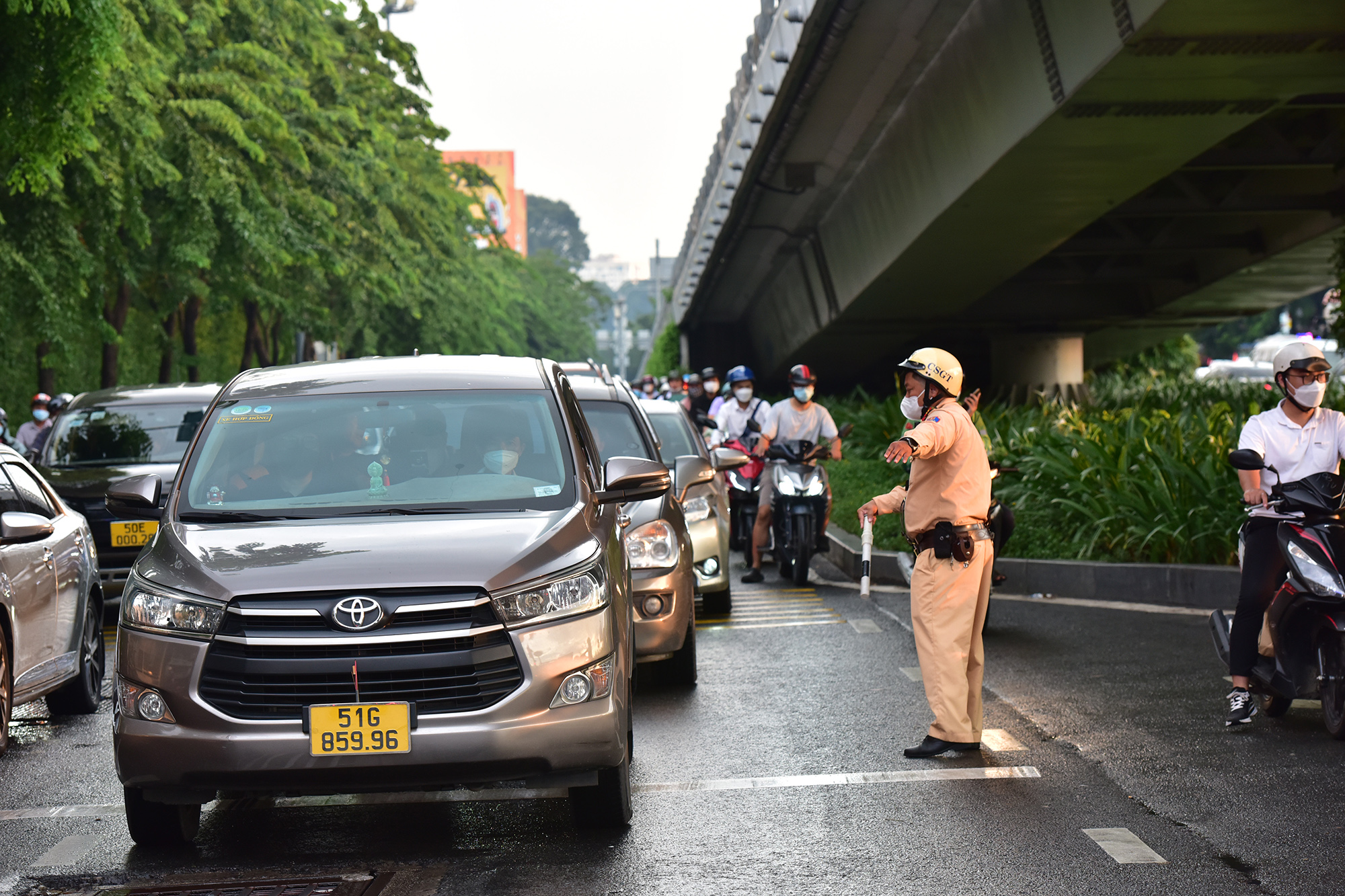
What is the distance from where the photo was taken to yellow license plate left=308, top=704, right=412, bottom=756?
17.7 ft

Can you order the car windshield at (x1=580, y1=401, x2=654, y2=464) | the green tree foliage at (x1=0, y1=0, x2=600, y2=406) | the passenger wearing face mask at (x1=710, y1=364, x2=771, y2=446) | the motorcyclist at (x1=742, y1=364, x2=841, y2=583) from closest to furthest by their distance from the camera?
the car windshield at (x1=580, y1=401, x2=654, y2=464)
the motorcyclist at (x1=742, y1=364, x2=841, y2=583)
the green tree foliage at (x1=0, y1=0, x2=600, y2=406)
the passenger wearing face mask at (x1=710, y1=364, x2=771, y2=446)

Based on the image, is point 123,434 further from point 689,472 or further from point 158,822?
point 158,822

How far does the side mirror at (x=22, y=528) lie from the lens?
24.6ft

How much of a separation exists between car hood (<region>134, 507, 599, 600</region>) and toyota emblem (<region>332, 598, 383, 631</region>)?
0.05 metres

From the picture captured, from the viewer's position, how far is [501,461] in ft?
21.7

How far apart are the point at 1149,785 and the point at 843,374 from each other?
3550 cm

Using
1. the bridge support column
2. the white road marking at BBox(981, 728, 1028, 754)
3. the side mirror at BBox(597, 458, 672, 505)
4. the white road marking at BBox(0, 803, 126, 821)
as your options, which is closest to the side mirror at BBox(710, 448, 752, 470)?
the white road marking at BBox(981, 728, 1028, 754)

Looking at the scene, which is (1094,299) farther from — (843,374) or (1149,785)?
(1149,785)

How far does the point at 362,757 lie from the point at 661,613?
366cm

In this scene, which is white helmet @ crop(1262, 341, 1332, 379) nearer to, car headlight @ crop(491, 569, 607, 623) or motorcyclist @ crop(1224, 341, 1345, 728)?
motorcyclist @ crop(1224, 341, 1345, 728)

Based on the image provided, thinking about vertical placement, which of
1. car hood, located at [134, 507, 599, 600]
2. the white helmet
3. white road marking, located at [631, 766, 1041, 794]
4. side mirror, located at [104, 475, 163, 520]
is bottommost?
white road marking, located at [631, 766, 1041, 794]

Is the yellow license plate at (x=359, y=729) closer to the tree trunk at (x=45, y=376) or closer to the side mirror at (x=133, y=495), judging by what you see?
the side mirror at (x=133, y=495)

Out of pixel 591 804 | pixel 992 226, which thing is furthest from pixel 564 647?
pixel 992 226

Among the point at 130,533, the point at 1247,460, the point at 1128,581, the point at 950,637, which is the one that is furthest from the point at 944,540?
the point at 130,533
